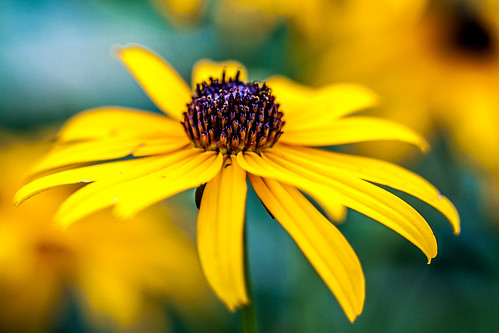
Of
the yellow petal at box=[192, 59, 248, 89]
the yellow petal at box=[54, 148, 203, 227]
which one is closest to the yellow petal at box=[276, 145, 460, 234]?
the yellow petal at box=[54, 148, 203, 227]

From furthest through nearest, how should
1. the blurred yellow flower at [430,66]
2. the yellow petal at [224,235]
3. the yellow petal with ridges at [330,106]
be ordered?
1. the blurred yellow flower at [430,66]
2. the yellow petal with ridges at [330,106]
3. the yellow petal at [224,235]

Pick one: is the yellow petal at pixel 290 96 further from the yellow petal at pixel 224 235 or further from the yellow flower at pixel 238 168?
the yellow petal at pixel 224 235

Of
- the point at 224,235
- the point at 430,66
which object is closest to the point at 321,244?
the point at 224,235

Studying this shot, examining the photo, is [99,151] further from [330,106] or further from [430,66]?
[430,66]

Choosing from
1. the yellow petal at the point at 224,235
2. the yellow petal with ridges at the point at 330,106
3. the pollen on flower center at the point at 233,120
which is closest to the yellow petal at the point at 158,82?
the pollen on flower center at the point at 233,120

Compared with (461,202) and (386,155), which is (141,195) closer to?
(386,155)
